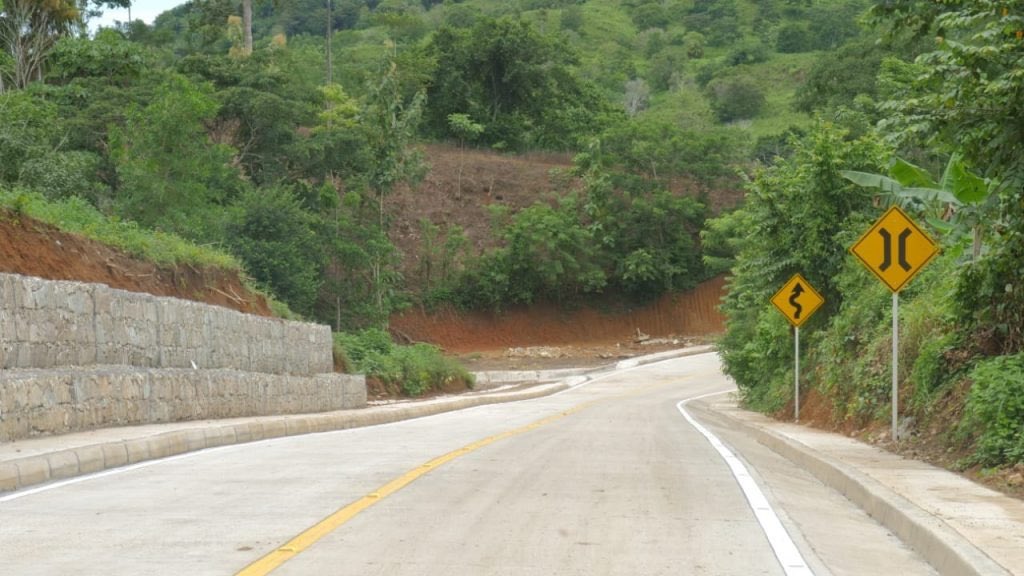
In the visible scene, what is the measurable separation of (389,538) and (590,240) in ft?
229

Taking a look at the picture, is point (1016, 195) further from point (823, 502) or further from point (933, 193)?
point (933, 193)

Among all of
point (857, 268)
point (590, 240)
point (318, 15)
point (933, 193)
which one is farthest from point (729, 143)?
point (318, 15)

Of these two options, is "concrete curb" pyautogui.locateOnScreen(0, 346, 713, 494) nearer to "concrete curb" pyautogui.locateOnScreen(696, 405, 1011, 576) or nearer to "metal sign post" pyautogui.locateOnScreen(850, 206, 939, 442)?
"concrete curb" pyautogui.locateOnScreen(696, 405, 1011, 576)

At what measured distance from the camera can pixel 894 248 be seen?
17.5m

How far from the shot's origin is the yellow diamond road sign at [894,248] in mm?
17406

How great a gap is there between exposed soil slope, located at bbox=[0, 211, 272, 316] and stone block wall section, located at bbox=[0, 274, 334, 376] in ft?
7.29

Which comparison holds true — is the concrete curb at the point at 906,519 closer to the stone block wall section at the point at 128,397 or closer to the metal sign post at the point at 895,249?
the metal sign post at the point at 895,249

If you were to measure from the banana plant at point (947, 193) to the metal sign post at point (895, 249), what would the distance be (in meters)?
0.71

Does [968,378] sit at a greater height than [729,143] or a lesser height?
lesser

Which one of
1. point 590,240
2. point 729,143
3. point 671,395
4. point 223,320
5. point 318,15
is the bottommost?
point 671,395

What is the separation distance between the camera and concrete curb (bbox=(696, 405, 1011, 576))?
337 inches

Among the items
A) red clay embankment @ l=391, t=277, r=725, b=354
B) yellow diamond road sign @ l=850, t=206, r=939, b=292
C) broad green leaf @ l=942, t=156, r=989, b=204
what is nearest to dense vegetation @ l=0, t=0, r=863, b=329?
red clay embankment @ l=391, t=277, r=725, b=354

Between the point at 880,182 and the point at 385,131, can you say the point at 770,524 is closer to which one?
the point at 880,182

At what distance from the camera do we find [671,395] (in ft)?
162
